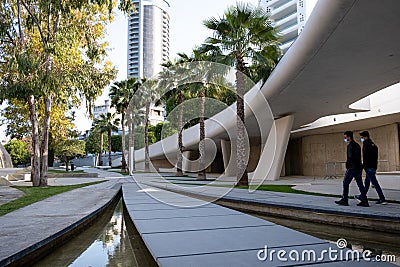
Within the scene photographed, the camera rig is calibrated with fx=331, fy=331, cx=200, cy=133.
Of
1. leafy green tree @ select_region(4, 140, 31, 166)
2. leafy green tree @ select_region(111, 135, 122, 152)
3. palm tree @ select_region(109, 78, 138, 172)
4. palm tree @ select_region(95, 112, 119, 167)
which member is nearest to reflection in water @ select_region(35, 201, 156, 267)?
palm tree @ select_region(109, 78, 138, 172)

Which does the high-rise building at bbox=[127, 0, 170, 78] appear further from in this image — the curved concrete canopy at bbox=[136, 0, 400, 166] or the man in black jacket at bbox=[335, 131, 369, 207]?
the man in black jacket at bbox=[335, 131, 369, 207]

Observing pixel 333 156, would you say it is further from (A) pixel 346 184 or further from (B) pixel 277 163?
(A) pixel 346 184

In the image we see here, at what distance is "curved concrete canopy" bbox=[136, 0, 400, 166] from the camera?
7.15 metres

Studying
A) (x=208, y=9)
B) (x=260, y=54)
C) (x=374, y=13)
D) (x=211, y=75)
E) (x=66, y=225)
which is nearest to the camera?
(x=66, y=225)

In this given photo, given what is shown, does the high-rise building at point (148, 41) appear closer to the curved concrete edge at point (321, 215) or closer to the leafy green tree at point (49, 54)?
the leafy green tree at point (49, 54)

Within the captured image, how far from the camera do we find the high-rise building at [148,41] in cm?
12612

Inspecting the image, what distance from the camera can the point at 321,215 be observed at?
683 cm

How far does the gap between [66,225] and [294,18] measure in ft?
210

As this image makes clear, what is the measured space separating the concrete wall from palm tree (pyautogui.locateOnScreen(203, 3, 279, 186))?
9.70 metres

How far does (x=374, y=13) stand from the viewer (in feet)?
22.6

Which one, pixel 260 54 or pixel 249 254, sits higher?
pixel 260 54

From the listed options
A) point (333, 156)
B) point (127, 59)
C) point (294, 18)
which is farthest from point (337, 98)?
point (127, 59)

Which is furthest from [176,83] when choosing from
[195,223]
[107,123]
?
[107,123]

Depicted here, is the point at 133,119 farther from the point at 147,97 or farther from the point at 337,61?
the point at 337,61
